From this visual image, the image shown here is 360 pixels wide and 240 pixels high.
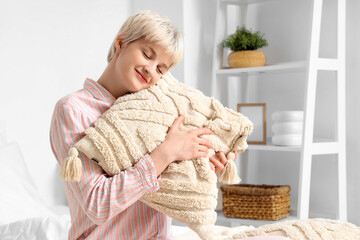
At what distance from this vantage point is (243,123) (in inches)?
51.9

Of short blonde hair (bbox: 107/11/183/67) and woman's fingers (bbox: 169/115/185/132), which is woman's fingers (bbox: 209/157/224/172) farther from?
short blonde hair (bbox: 107/11/183/67)

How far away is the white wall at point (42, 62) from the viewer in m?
2.64

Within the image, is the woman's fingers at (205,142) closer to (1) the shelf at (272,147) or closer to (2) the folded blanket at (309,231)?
(2) the folded blanket at (309,231)

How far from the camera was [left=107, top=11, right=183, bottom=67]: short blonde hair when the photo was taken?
130cm

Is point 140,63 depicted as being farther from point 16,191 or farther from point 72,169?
point 16,191

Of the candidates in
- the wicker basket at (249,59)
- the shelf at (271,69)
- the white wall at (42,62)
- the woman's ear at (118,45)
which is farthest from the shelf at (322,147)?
the woman's ear at (118,45)

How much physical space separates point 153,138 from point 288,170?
6.70 ft

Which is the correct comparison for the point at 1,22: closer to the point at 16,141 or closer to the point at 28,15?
the point at 28,15

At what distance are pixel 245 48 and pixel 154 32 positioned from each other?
5.62 ft

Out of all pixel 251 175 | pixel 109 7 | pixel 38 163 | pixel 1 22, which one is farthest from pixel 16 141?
pixel 251 175

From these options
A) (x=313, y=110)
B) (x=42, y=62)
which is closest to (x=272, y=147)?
(x=313, y=110)

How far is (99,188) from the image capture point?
3.86 feet

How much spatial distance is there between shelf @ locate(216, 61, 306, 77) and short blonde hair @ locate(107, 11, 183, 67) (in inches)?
57.9

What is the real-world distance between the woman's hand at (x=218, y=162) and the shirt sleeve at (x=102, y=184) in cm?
18
